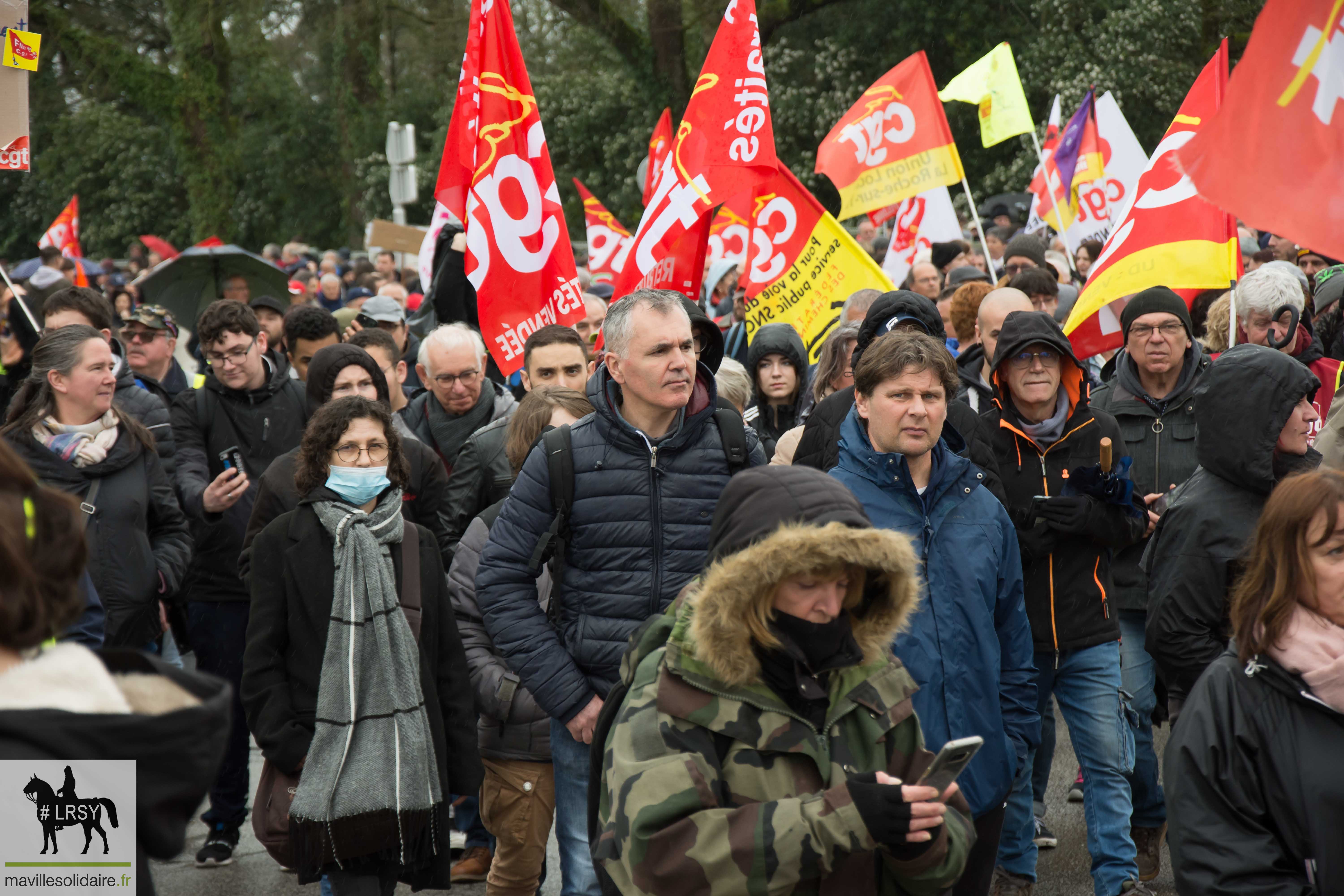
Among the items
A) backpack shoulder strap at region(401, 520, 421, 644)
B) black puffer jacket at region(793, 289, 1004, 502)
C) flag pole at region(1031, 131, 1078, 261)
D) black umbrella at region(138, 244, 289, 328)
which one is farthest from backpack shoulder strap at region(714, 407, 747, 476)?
black umbrella at region(138, 244, 289, 328)

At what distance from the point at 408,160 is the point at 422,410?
14853 millimetres

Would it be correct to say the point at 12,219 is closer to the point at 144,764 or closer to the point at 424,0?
the point at 424,0

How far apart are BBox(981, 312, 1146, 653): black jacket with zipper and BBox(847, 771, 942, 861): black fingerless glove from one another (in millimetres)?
2471

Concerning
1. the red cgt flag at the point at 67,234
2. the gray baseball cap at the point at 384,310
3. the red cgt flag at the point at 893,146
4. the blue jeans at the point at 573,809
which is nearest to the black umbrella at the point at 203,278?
the gray baseball cap at the point at 384,310

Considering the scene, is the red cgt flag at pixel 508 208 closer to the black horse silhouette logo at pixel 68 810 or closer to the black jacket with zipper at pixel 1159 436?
the black jacket with zipper at pixel 1159 436

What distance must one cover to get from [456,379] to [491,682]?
207 cm

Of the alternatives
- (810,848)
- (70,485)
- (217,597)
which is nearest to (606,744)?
(810,848)

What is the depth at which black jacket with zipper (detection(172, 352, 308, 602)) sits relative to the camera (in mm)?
5711

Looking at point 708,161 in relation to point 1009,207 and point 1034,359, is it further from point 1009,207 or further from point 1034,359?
point 1009,207

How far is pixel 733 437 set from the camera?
4.03m

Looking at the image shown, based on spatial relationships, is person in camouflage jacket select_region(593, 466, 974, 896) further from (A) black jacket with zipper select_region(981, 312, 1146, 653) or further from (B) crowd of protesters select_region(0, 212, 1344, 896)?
(A) black jacket with zipper select_region(981, 312, 1146, 653)

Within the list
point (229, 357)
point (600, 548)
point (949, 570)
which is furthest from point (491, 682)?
point (229, 357)

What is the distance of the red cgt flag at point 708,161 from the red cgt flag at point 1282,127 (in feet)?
10.4

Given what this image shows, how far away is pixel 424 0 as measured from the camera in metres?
28.6
